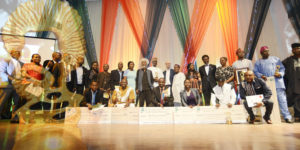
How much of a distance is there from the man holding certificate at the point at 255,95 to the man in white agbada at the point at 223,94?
17cm

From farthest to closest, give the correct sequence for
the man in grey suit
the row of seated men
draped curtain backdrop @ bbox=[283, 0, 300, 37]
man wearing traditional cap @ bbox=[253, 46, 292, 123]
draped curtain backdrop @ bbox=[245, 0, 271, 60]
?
draped curtain backdrop @ bbox=[245, 0, 271, 60] < draped curtain backdrop @ bbox=[283, 0, 300, 37] < the man in grey suit < man wearing traditional cap @ bbox=[253, 46, 292, 123] < the row of seated men

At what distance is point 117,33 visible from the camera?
523cm

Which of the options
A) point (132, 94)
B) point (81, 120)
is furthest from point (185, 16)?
point (81, 120)

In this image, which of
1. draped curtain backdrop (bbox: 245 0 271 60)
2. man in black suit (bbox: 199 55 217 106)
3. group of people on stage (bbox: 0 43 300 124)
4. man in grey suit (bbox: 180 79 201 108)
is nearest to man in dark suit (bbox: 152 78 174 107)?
group of people on stage (bbox: 0 43 300 124)

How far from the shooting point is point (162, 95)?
11.9 feet

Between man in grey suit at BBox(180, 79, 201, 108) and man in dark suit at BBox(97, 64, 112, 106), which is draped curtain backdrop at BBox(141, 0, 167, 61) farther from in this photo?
man in grey suit at BBox(180, 79, 201, 108)

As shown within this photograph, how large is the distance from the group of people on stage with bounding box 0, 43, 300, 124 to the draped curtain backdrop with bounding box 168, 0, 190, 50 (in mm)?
1185

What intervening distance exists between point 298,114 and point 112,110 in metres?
3.00

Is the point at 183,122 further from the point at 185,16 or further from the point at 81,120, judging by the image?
the point at 185,16

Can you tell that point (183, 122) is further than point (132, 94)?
No

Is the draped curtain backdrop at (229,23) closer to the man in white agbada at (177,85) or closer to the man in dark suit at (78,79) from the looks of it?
the man in white agbada at (177,85)

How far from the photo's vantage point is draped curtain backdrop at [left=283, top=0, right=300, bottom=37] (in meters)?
4.05

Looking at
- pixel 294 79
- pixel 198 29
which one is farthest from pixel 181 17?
pixel 294 79

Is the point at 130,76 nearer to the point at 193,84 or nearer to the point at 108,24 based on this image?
the point at 193,84
